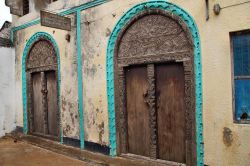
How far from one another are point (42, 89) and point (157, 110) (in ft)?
12.1

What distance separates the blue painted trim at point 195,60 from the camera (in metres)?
4.15

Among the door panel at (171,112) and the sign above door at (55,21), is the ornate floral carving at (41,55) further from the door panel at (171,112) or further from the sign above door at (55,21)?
the door panel at (171,112)

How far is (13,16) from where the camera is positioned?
323 inches

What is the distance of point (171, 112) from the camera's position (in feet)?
15.4

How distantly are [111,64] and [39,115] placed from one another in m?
3.28

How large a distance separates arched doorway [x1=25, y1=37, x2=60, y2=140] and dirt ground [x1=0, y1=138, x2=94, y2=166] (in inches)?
20.3

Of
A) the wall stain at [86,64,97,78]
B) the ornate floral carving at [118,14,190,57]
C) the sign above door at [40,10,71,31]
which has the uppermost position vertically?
the sign above door at [40,10,71,31]

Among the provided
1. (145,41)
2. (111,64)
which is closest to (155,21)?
(145,41)

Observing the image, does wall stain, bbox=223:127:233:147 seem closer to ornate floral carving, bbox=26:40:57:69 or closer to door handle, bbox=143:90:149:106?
door handle, bbox=143:90:149:106

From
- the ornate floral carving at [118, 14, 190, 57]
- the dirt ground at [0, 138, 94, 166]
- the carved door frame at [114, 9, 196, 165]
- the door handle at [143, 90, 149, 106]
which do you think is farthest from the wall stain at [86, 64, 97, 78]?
the dirt ground at [0, 138, 94, 166]

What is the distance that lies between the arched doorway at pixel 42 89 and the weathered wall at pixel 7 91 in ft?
2.65

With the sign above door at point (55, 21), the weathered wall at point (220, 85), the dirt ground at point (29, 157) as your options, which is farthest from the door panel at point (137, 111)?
the sign above door at point (55, 21)

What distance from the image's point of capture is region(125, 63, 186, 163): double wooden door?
4586mm

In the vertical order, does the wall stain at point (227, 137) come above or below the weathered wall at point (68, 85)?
below
